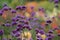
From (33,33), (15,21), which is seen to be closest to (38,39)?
(33,33)

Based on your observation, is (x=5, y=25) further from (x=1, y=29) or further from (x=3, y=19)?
(x=3, y=19)

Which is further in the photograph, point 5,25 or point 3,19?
point 3,19

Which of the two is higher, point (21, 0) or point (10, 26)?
point (21, 0)

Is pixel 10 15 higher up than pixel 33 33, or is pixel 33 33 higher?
pixel 10 15

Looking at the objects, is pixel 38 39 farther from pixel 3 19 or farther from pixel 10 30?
pixel 3 19

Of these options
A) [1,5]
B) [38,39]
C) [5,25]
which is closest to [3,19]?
[1,5]

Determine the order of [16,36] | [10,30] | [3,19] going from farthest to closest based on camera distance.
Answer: [3,19] → [10,30] → [16,36]

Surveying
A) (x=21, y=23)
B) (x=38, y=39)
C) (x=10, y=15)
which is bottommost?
(x=38, y=39)

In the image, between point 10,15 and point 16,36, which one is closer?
point 16,36

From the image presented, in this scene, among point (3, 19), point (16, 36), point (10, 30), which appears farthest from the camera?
point (3, 19)
